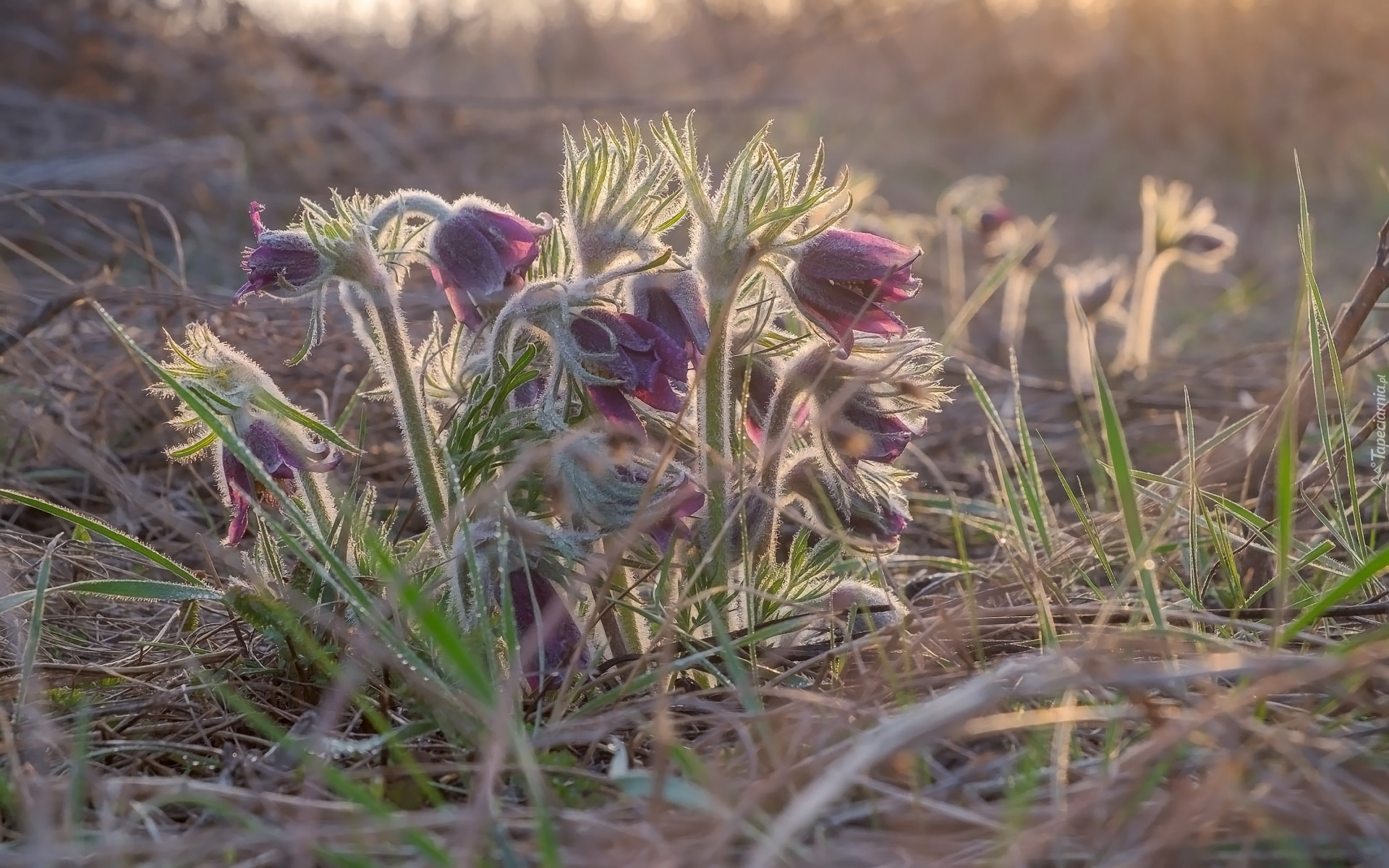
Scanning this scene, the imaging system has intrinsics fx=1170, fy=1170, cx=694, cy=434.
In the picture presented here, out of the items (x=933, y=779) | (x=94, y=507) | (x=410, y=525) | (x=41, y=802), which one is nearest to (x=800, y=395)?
(x=933, y=779)

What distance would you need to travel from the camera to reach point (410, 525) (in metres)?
2.29

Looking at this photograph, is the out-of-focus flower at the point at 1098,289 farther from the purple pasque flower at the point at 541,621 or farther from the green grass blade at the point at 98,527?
the green grass blade at the point at 98,527

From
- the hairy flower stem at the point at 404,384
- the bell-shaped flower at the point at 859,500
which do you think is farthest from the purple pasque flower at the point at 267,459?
the bell-shaped flower at the point at 859,500

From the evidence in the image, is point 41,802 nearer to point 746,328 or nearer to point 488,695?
point 488,695

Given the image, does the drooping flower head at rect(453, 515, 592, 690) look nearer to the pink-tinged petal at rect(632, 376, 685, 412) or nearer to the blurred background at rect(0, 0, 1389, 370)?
the pink-tinged petal at rect(632, 376, 685, 412)

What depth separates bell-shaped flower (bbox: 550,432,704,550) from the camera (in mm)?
1375

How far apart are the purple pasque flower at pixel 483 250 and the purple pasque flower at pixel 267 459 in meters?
0.29

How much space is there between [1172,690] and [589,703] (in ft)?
1.93

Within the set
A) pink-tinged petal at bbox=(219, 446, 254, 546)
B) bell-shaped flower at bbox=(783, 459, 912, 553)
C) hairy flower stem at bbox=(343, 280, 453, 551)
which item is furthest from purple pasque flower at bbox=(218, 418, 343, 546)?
bell-shaped flower at bbox=(783, 459, 912, 553)

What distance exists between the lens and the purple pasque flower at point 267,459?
1.46 m

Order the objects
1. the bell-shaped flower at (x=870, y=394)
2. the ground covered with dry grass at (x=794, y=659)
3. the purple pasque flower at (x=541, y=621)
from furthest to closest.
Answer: the bell-shaped flower at (x=870, y=394), the purple pasque flower at (x=541, y=621), the ground covered with dry grass at (x=794, y=659)

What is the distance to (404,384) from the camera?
1.42m

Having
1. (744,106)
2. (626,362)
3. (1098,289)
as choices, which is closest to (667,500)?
(626,362)

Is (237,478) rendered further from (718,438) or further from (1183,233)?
(1183,233)
